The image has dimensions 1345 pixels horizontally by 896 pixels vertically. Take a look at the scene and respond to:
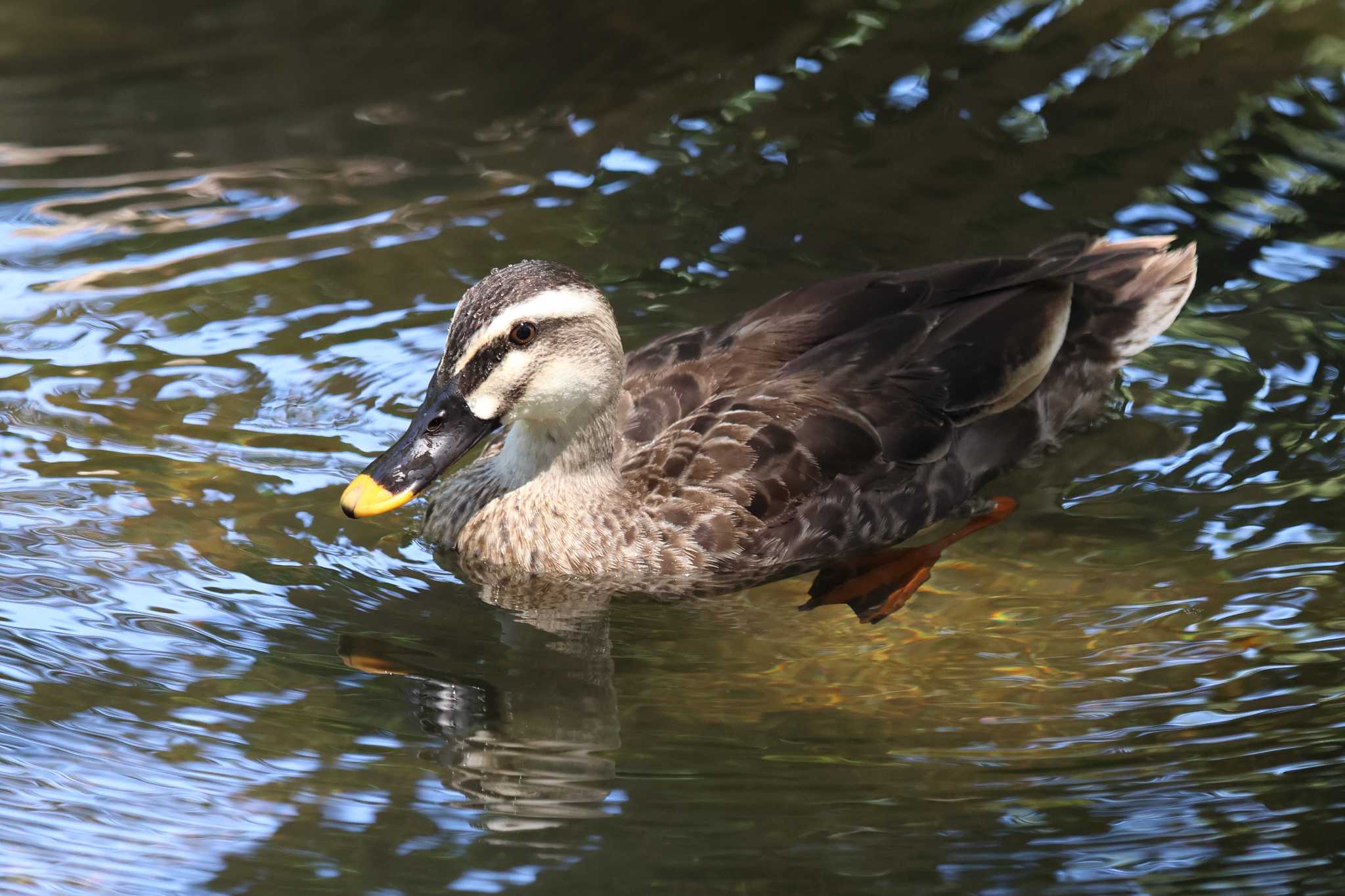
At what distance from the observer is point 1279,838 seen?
15.3 ft

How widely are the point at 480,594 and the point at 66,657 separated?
1530mm

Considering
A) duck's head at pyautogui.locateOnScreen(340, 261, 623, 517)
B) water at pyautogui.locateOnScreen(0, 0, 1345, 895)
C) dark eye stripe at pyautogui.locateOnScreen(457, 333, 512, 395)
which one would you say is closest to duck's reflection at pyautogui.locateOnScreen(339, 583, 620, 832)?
water at pyautogui.locateOnScreen(0, 0, 1345, 895)

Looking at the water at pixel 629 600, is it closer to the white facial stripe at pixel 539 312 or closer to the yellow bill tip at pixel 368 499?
the yellow bill tip at pixel 368 499

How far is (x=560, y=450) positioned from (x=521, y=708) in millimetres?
1406

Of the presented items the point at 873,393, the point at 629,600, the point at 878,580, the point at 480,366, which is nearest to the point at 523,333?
the point at 480,366

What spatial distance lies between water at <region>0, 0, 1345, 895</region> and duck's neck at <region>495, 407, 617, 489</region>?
538 mm

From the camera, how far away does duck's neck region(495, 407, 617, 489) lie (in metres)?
6.62

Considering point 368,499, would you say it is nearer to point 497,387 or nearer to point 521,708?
point 497,387

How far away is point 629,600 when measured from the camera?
6480mm

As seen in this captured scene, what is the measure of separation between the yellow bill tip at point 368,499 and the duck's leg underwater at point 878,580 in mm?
1588

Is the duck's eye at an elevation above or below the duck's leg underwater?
above

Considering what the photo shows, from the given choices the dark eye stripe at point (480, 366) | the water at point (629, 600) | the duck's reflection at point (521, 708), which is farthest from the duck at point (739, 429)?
the duck's reflection at point (521, 708)

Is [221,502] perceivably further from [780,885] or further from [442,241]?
[780,885]

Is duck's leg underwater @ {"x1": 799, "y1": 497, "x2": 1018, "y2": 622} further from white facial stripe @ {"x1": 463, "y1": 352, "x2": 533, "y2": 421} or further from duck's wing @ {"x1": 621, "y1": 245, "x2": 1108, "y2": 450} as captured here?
white facial stripe @ {"x1": 463, "y1": 352, "x2": 533, "y2": 421}
